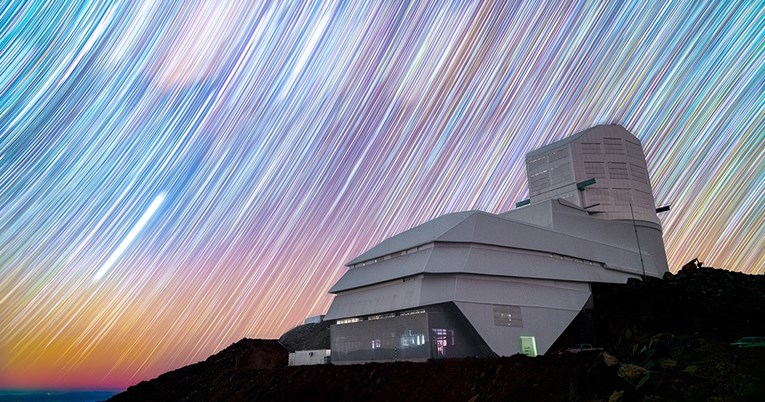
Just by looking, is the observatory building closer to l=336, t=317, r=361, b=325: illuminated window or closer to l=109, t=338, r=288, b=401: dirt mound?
l=336, t=317, r=361, b=325: illuminated window

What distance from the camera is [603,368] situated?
16.7 meters

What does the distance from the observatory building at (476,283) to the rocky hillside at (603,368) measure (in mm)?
4610

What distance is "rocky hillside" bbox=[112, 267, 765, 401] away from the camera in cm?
1516

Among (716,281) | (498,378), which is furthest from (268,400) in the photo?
(716,281)

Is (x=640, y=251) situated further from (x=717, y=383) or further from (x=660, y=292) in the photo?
(x=717, y=383)

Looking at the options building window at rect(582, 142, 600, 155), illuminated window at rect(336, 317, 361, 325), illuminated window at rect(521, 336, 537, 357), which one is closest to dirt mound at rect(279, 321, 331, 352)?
illuminated window at rect(336, 317, 361, 325)

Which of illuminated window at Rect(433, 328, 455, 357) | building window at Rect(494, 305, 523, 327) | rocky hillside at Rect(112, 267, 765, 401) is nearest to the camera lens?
rocky hillside at Rect(112, 267, 765, 401)

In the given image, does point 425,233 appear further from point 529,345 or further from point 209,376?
point 209,376

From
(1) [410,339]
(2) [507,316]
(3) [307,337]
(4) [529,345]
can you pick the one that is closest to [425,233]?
(1) [410,339]

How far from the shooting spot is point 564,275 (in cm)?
4394

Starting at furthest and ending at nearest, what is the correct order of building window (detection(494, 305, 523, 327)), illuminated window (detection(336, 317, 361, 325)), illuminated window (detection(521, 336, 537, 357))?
illuminated window (detection(336, 317, 361, 325)), illuminated window (detection(521, 336, 537, 357)), building window (detection(494, 305, 523, 327))

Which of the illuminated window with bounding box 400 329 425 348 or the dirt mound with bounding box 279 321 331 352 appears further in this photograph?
the dirt mound with bounding box 279 321 331 352

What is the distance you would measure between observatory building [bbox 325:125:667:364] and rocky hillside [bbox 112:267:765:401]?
4.61m

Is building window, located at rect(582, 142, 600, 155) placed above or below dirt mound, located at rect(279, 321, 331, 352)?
above
